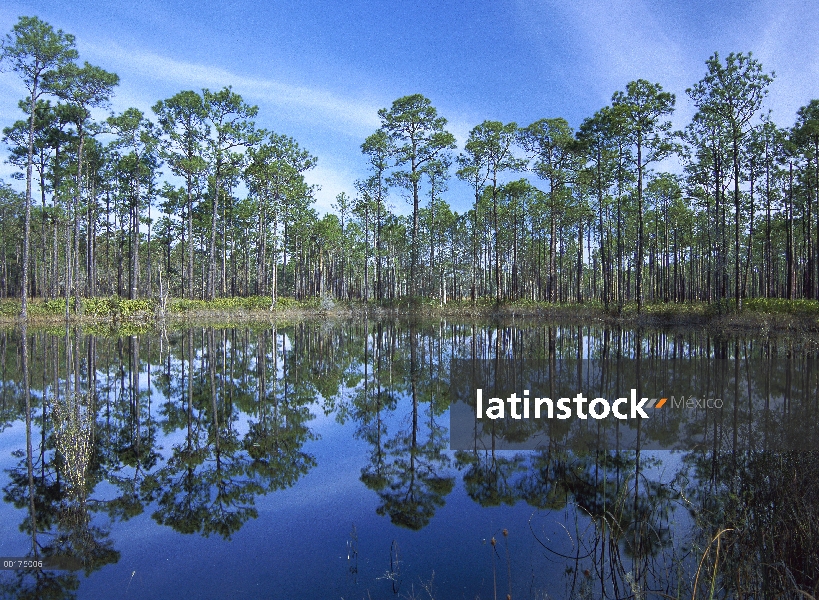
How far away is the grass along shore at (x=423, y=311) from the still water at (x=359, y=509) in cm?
1488

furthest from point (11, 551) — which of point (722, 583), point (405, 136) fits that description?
point (405, 136)

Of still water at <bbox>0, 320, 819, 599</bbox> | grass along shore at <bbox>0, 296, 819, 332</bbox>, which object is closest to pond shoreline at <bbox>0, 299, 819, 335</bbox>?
grass along shore at <bbox>0, 296, 819, 332</bbox>

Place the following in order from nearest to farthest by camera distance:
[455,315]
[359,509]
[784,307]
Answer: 1. [359,509]
2. [784,307]
3. [455,315]

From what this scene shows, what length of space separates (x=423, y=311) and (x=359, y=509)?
1285 inches

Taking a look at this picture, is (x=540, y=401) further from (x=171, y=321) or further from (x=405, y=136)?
(x=405, y=136)

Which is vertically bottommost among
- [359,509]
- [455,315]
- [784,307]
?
[359,509]

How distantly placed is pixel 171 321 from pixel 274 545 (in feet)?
104

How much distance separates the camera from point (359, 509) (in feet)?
15.3

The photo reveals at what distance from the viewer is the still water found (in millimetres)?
3359

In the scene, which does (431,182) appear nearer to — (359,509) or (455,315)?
(455,315)

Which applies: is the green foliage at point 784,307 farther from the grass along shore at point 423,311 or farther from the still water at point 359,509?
the still water at point 359,509

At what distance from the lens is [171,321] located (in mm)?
32031

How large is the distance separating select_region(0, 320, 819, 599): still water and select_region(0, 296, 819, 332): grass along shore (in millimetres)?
14875

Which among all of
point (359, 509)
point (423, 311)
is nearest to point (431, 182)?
point (423, 311)
